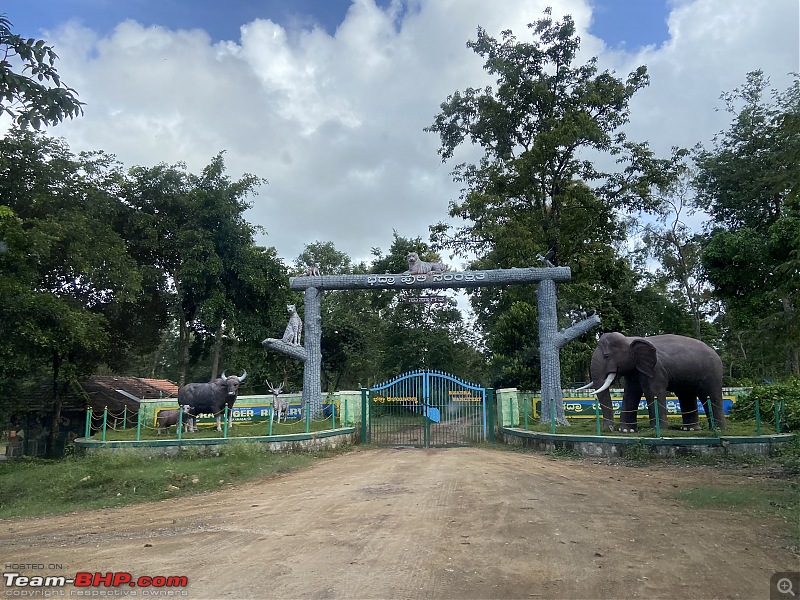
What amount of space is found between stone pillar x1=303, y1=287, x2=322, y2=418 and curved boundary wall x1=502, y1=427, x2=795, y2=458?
7135mm

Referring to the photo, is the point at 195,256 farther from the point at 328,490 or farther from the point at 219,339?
the point at 328,490

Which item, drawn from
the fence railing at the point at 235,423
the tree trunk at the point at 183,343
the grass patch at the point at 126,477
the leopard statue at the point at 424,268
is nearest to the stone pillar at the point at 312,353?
the fence railing at the point at 235,423

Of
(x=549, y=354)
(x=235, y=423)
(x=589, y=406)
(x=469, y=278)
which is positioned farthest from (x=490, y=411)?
(x=235, y=423)

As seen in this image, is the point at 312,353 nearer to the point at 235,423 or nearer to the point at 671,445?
the point at 235,423

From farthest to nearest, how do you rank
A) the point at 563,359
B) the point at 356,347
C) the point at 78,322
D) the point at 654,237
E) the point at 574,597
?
1. the point at 356,347
2. the point at 654,237
3. the point at 563,359
4. the point at 78,322
5. the point at 574,597

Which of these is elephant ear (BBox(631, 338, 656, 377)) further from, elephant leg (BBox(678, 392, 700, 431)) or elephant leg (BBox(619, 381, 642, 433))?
elephant leg (BBox(678, 392, 700, 431))

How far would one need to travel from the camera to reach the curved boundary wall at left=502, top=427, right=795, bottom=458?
1130cm

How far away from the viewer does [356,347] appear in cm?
3056

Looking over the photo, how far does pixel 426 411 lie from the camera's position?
1603 centimetres

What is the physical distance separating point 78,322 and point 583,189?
17.2 meters

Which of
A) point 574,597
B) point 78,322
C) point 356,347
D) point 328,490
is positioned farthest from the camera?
point 356,347

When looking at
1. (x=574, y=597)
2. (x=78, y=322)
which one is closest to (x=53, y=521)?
(x=574, y=597)

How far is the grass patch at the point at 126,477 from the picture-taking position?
9.12 meters

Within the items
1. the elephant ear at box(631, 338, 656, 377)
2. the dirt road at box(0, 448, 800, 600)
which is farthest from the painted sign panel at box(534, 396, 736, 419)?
the dirt road at box(0, 448, 800, 600)
